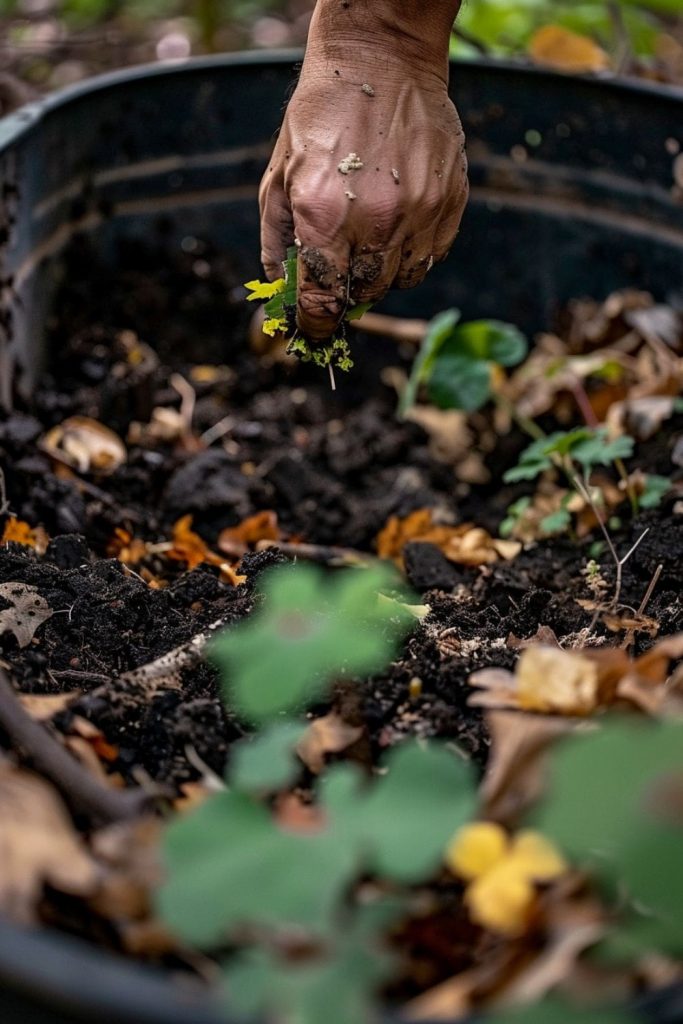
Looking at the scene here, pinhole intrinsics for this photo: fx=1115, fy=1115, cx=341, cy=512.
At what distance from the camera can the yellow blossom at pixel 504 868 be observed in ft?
2.48

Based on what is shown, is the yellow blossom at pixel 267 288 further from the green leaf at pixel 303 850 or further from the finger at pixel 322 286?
the green leaf at pixel 303 850

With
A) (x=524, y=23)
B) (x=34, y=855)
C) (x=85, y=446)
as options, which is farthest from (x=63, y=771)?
(x=524, y=23)

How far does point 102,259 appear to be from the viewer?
8.21 feet

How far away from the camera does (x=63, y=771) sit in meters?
0.96

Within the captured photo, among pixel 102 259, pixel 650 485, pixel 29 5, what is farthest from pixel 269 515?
pixel 29 5

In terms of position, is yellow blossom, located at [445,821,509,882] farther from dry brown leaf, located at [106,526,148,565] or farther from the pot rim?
the pot rim

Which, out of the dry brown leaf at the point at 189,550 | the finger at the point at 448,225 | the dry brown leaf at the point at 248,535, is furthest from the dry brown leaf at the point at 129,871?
the dry brown leaf at the point at 248,535

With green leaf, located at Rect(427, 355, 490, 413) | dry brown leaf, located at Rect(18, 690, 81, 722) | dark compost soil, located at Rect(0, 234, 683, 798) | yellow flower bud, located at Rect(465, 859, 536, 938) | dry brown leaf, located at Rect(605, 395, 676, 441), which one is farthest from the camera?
green leaf, located at Rect(427, 355, 490, 413)

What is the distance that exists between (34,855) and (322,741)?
0.40 meters

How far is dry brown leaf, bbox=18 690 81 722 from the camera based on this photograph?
1.12m

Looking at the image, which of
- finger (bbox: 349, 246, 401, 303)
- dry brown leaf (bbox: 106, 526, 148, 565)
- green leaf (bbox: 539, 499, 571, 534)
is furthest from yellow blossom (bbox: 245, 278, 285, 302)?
green leaf (bbox: 539, 499, 571, 534)

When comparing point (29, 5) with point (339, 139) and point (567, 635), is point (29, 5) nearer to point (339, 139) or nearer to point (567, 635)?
point (339, 139)

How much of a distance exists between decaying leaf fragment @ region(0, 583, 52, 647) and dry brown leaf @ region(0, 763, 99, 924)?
0.49 metres

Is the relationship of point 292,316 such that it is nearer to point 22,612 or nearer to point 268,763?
point 22,612
